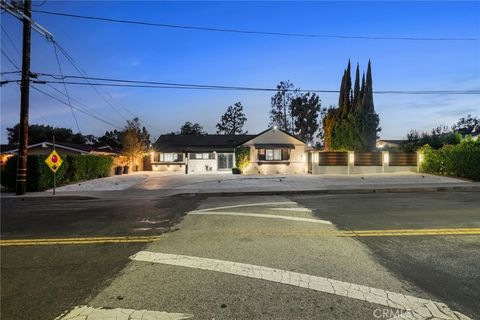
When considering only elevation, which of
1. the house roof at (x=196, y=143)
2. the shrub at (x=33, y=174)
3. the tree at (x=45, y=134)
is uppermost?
the tree at (x=45, y=134)

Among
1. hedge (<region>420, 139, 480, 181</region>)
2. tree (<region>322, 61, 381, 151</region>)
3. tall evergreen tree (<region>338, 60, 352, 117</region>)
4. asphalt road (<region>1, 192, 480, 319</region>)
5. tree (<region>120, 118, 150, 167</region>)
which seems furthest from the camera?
tree (<region>120, 118, 150, 167</region>)

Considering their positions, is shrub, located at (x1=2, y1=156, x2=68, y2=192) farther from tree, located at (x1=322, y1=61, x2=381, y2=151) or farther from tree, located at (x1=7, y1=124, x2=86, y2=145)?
tree, located at (x1=7, y1=124, x2=86, y2=145)

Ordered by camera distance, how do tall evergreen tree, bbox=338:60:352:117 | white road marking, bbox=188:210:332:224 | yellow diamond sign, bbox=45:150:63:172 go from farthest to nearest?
tall evergreen tree, bbox=338:60:352:117 → yellow diamond sign, bbox=45:150:63:172 → white road marking, bbox=188:210:332:224

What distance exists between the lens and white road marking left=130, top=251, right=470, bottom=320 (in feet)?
11.0

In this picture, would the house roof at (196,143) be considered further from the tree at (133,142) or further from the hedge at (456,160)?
the hedge at (456,160)

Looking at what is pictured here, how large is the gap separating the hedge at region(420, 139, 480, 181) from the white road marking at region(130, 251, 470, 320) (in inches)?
885

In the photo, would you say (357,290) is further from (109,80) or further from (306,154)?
(306,154)

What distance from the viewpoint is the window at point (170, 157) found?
1758 inches

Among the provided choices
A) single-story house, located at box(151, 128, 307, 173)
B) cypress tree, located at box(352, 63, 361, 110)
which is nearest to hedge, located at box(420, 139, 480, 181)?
cypress tree, located at box(352, 63, 361, 110)

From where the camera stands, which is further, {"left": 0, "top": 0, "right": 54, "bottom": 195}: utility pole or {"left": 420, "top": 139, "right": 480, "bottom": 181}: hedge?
{"left": 420, "top": 139, "right": 480, "bottom": 181}: hedge

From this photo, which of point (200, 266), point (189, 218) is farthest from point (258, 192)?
point (200, 266)

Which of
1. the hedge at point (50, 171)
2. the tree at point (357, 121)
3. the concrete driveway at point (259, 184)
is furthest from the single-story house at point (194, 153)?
the concrete driveway at point (259, 184)

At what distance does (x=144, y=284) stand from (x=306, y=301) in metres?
2.04

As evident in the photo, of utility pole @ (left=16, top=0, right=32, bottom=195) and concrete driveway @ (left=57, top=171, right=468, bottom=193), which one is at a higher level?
utility pole @ (left=16, top=0, right=32, bottom=195)
